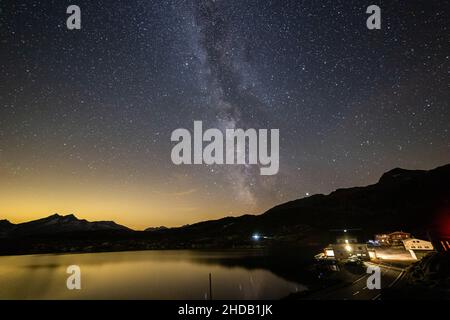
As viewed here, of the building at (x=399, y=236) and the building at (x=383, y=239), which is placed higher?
the building at (x=399, y=236)

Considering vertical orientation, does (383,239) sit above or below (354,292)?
below

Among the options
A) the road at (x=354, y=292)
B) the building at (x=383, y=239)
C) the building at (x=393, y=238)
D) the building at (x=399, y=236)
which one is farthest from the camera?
the building at (x=383, y=239)

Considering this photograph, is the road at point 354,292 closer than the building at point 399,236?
Yes

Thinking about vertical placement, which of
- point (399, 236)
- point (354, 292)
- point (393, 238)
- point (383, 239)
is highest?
point (354, 292)

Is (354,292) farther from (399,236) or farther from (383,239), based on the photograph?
(383,239)

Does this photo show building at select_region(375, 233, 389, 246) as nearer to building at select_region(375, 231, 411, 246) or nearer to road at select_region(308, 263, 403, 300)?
building at select_region(375, 231, 411, 246)

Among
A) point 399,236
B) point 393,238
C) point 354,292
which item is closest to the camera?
point 354,292

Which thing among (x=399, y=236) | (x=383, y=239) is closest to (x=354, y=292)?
(x=399, y=236)

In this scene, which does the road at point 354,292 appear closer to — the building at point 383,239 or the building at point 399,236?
the building at point 399,236

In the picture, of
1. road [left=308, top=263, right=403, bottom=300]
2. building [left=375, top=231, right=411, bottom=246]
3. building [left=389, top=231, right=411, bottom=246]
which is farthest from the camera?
building [left=389, top=231, right=411, bottom=246]

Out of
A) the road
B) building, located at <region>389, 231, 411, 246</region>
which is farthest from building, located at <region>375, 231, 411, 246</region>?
the road

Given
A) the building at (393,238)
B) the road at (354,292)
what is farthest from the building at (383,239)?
the road at (354,292)
